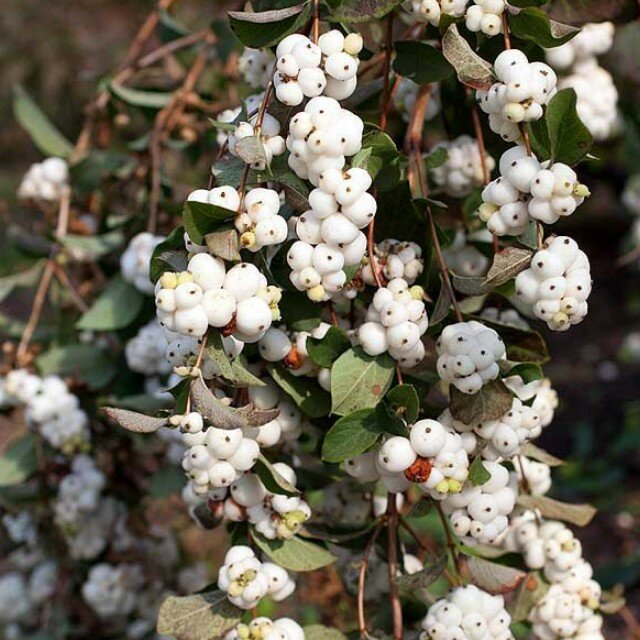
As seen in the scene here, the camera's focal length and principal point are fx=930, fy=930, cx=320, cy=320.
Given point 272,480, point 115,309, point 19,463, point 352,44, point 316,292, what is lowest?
point 19,463

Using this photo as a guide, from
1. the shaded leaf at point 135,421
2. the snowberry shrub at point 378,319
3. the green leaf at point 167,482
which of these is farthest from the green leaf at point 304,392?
the green leaf at point 167,482

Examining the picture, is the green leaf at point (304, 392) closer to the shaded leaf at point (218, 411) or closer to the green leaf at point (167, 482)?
the shaded leaf at point (218, 411)

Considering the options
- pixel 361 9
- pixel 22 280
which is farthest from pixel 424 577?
pixel 22 280

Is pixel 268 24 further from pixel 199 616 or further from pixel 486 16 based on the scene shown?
pixel 199 616

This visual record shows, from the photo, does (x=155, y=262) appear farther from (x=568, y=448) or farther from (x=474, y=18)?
(x=568, y=448)

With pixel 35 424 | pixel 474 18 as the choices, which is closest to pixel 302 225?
pixel 474 18

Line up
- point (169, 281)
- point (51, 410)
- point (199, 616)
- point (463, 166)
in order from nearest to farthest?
point (169, 281), point (199, 616), point (463, 166), point (51, 410)
